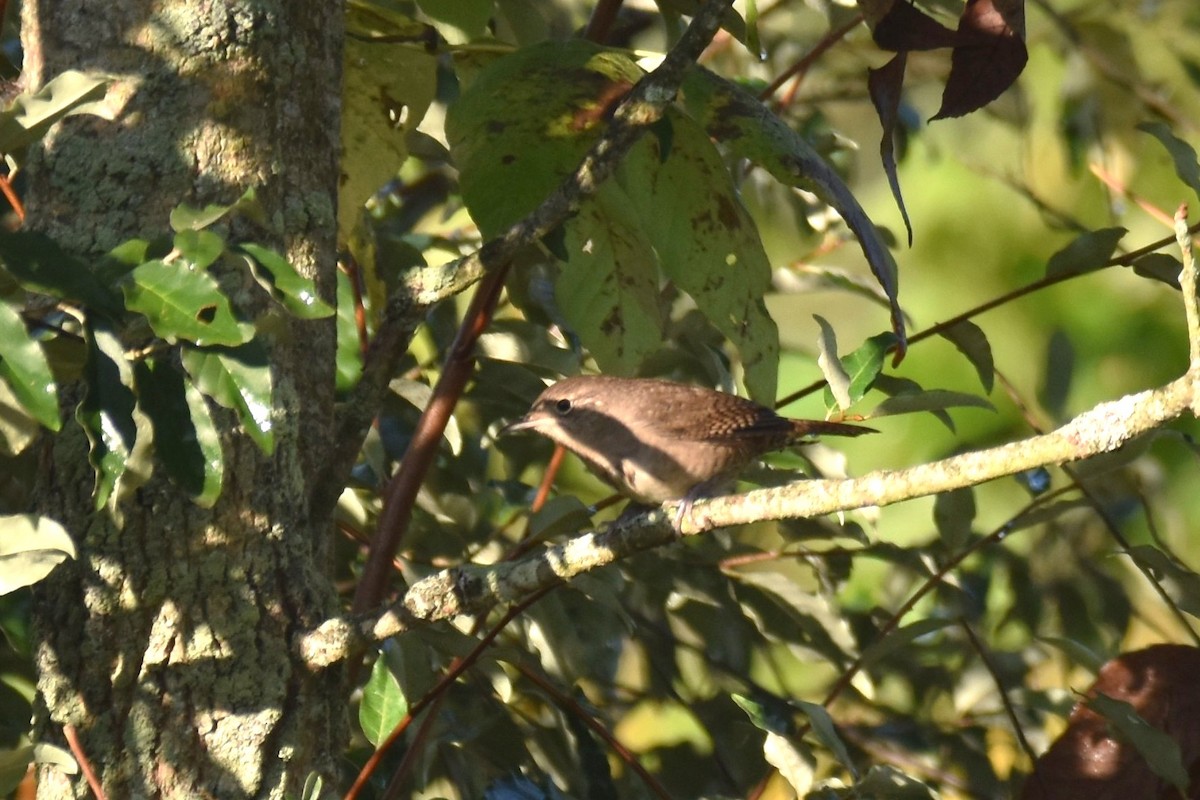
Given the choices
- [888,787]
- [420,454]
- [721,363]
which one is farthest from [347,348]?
[888,787]

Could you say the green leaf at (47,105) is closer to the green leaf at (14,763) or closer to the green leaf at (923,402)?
the green leaf at (14,763)

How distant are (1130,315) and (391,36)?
3.33 metres

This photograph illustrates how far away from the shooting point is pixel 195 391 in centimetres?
175

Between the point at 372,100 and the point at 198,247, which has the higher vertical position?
the point at 198,247

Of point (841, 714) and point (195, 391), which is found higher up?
point (195, 391)

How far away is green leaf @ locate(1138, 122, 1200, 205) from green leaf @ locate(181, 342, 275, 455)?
1655mm

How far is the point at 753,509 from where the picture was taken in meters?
1.90

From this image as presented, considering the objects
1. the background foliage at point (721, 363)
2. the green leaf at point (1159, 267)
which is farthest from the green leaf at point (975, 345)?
the green leaf at point (1159, 267)

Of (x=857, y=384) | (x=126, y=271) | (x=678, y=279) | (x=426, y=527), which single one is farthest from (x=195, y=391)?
(x=426, y=527)

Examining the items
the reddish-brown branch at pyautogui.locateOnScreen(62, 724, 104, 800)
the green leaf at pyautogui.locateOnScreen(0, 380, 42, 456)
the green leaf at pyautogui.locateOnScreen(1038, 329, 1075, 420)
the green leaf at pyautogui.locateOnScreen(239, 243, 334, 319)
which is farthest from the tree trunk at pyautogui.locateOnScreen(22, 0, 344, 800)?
the green leaf at pyautogui.locateOnScreen(1038, 329, 1075, 420)

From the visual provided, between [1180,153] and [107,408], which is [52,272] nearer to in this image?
[107,408]

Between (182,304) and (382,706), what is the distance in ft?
3.03

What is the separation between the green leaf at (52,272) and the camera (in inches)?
60.7

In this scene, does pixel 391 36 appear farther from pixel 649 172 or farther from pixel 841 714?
pixel 841 714
